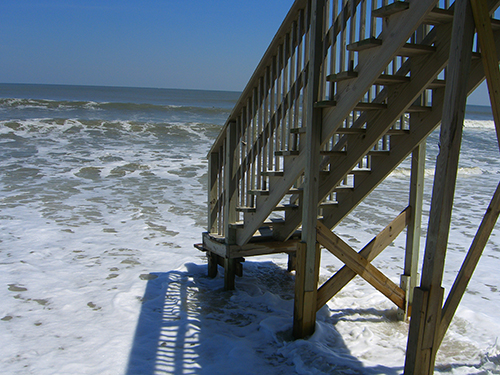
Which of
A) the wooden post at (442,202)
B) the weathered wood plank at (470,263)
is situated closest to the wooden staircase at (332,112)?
the wooden post at (442,202)

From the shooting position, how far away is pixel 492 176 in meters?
16.5

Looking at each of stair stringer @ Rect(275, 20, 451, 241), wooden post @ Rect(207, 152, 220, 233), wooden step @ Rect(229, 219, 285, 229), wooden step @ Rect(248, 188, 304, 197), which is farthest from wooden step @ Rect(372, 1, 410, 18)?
wooden post @ Rect(207, 152, 220, 233)

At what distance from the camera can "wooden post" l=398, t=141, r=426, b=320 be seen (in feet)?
15.6

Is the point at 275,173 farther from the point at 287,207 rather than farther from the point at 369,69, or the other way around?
the point at 369,69

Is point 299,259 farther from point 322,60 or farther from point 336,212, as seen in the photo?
point 322,60

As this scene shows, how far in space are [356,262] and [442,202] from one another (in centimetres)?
175

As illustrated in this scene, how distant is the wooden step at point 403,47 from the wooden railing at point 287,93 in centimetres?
1

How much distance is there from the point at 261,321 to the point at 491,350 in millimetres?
2264

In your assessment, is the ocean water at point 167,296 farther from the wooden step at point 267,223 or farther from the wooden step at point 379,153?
the wooden step at point 379,153

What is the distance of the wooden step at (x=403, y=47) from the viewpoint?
3361 millimetres

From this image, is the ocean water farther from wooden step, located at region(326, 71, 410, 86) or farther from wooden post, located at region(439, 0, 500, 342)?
wooden step, located at region(326, 71, 410, 86)

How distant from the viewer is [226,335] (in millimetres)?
4758

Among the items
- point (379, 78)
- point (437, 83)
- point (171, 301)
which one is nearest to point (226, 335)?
point (171, 301)

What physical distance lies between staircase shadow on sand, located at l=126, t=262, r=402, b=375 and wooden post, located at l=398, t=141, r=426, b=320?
0.96 m
